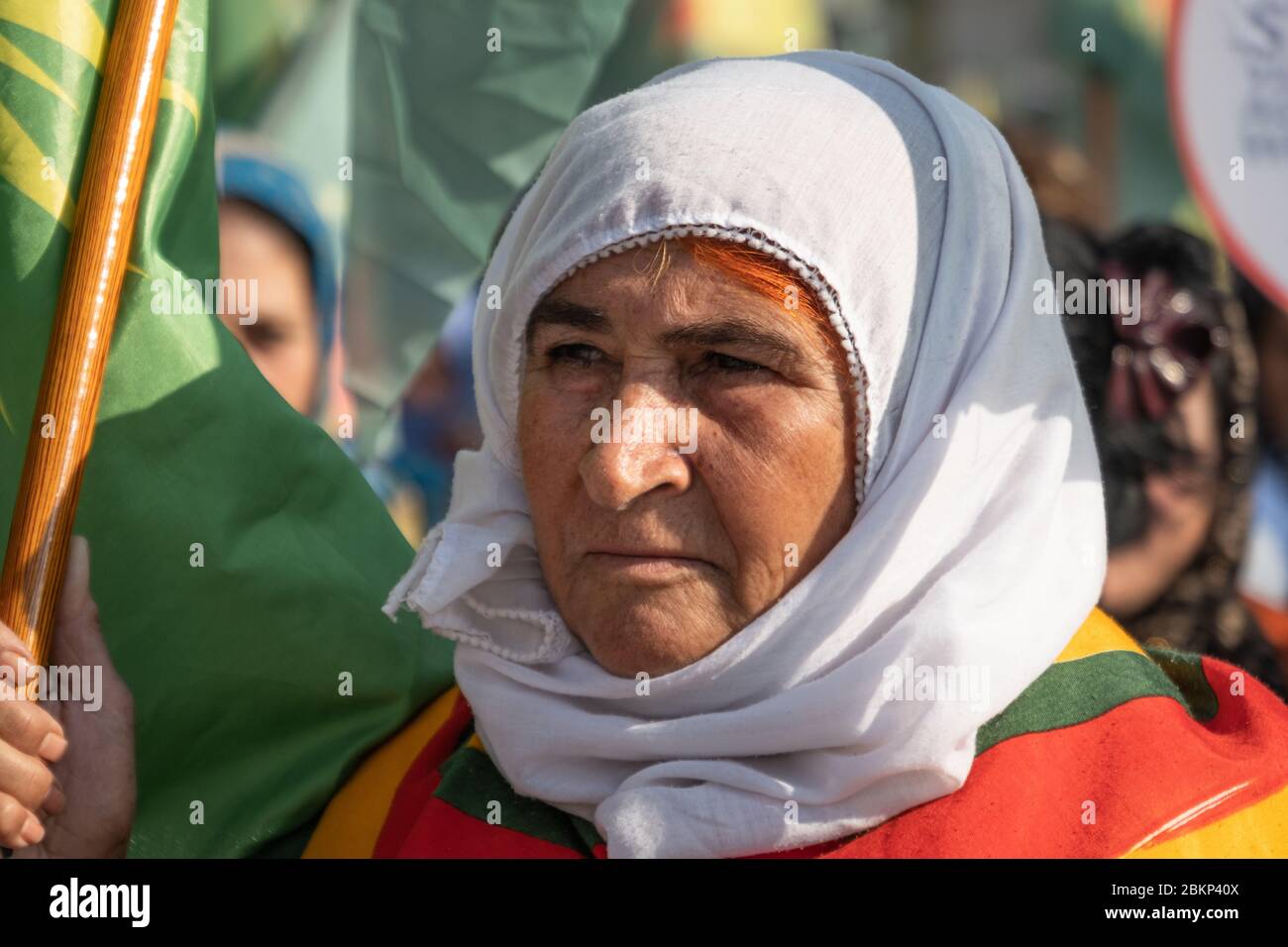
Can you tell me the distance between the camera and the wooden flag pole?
6.53 ft

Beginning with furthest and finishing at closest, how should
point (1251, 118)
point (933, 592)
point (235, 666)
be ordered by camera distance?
point (1251, 118), point (235, 666), point (933, 592)

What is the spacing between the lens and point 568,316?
206 cm

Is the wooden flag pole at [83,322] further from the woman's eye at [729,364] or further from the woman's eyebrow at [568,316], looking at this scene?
the woman's eye at [729,364]

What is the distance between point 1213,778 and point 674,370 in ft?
2.64

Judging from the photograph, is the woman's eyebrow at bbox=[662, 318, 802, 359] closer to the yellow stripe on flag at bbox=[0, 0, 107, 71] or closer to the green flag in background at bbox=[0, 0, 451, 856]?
the green flag in background at bbox=[0, 0, 451, 856]

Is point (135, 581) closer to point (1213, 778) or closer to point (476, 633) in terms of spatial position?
point (476, 633)

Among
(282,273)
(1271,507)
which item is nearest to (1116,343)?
(1271,507)

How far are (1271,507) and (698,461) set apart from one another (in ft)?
11.5

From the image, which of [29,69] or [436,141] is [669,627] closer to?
[29,69]

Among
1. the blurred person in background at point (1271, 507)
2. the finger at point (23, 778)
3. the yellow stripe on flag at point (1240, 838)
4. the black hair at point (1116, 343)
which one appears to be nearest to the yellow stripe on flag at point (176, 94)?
the finger at point (23, 778)

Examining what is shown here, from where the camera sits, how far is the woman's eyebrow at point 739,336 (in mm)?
1939

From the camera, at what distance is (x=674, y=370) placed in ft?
6.56

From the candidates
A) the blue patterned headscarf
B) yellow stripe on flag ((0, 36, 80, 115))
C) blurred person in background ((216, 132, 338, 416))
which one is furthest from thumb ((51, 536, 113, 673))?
blurred person in background ((216, 132, 338, 416))

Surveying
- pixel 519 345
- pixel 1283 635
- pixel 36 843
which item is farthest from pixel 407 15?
pixel 1283 635
